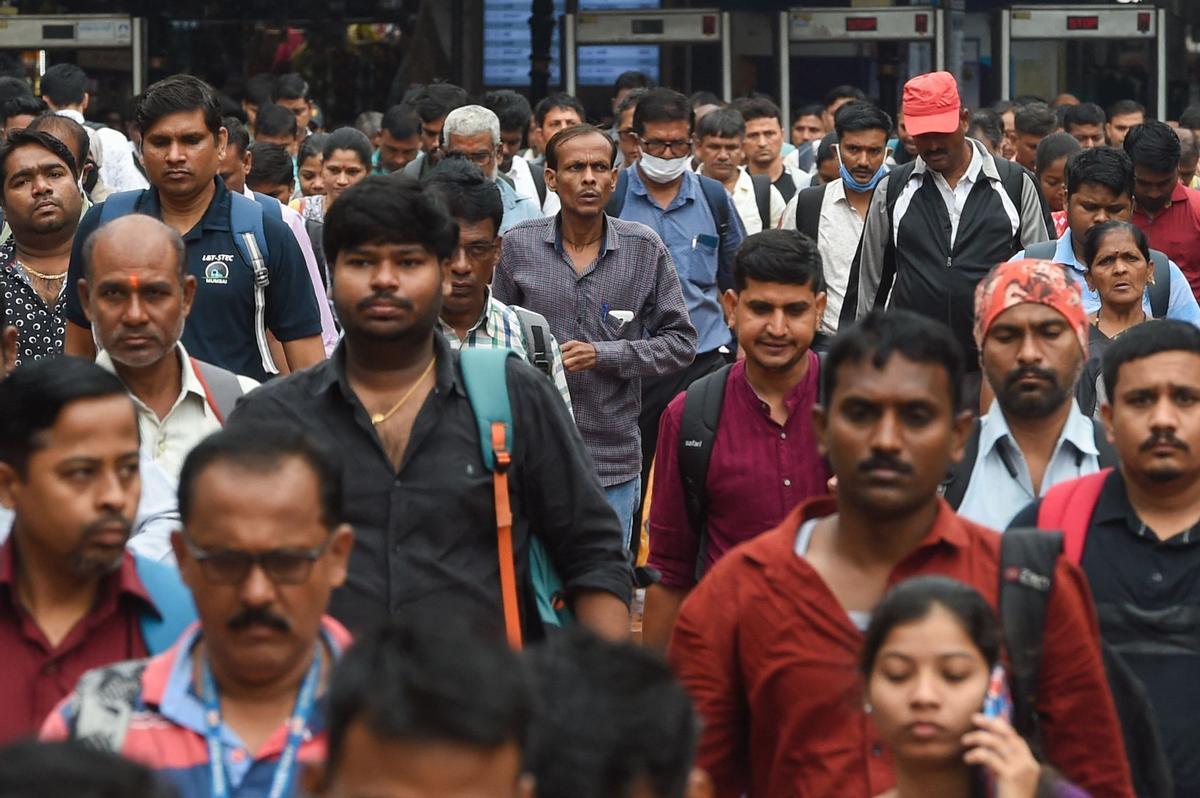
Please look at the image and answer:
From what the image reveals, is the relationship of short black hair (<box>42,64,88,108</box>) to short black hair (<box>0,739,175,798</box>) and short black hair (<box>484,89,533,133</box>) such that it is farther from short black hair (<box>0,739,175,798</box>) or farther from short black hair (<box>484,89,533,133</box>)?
short black hair (<box>0,739,175,798</box>)

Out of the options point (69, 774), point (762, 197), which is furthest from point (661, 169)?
point (69, 774)

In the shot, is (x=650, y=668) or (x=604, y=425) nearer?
(x=650, y=668)

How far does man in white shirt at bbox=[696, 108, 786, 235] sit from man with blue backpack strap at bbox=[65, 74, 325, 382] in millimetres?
5443

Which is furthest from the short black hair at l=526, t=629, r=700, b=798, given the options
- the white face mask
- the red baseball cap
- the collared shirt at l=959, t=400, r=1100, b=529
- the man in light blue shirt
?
the white face mask

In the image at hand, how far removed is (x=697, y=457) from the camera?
231 inches

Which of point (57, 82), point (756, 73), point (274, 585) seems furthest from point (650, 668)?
point (756, 73)

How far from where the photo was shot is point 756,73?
62.3 ft

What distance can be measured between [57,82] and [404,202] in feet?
30.1

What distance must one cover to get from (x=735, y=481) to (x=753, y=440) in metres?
0.16

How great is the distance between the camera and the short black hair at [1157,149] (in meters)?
10.2

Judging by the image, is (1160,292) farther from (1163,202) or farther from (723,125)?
(723,125)

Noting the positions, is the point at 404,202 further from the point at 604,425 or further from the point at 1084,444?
the point at 604,425

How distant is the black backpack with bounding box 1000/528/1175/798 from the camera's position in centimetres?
388

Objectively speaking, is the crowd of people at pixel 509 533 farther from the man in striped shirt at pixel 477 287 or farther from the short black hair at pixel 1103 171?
the short black hair at pixel 1103 171
